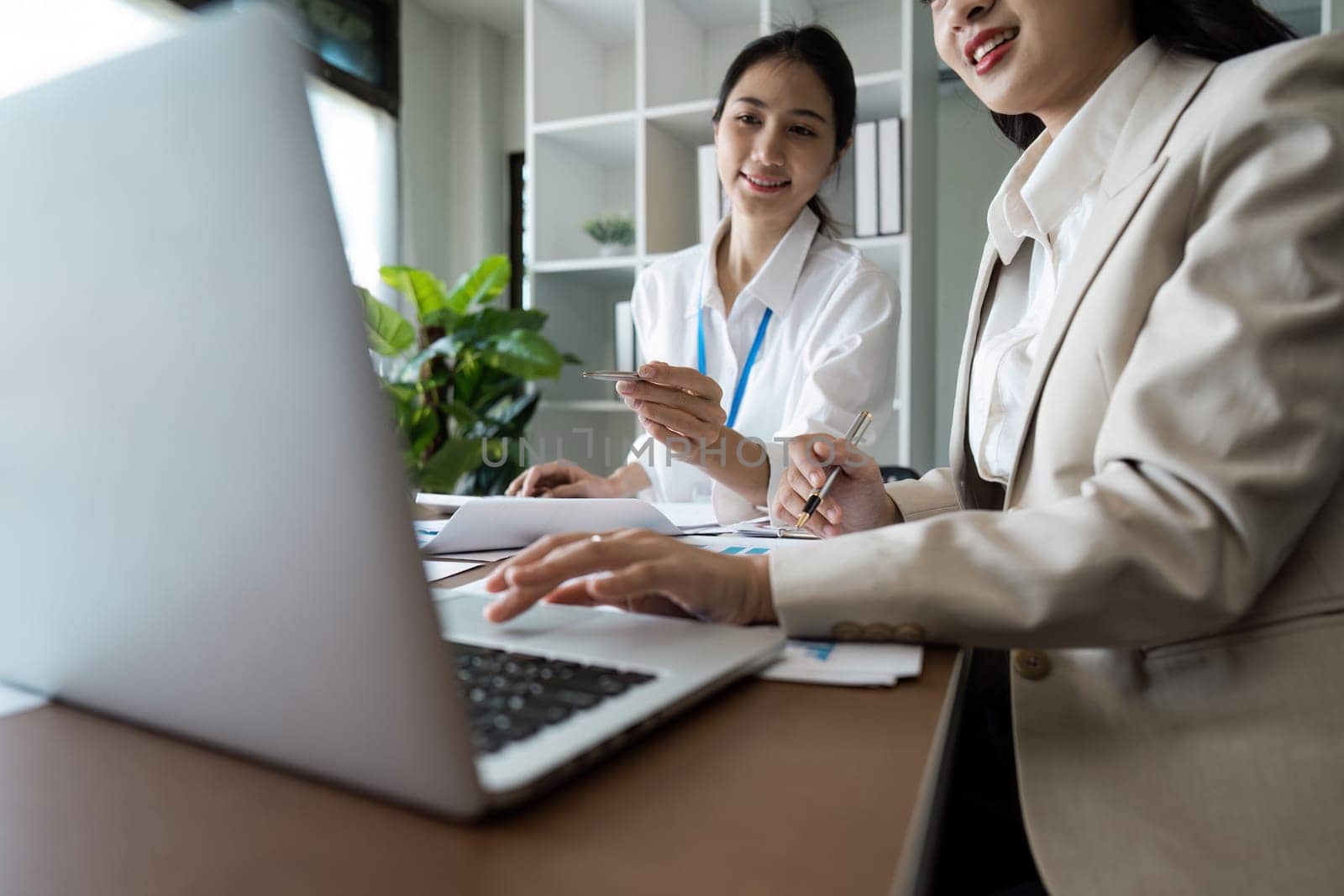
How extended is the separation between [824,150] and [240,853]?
73.6 inches

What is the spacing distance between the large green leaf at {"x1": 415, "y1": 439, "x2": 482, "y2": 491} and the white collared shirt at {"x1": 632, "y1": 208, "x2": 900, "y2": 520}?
1.07 m

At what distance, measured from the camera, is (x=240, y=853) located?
0.30 m

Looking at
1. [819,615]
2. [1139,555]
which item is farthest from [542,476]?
[1139,555]

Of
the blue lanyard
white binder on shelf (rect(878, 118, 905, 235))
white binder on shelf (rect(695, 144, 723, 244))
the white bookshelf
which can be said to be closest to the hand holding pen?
the blue lanyard

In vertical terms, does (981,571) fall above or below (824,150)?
below

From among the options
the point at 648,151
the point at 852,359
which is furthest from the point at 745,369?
the point at 648,151

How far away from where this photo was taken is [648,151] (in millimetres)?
2738

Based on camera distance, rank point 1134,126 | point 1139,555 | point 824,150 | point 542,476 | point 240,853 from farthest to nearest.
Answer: point 824,150
point 542,476
point 1134,126
point 1139,555
point 240,853

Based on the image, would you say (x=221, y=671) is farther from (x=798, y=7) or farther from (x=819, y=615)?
(x=798, y=7)

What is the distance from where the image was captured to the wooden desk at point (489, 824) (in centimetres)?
28

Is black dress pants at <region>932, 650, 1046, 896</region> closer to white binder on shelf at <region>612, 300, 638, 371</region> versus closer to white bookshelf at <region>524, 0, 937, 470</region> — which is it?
white bookshelf at <region>524, 0, 937, 470</region>

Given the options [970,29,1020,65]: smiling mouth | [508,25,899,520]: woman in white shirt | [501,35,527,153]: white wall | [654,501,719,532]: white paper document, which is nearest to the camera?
[970,29,1020,65]: smiling mouth

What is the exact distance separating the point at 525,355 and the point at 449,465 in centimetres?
45

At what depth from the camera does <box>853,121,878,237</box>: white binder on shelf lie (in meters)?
2.41
